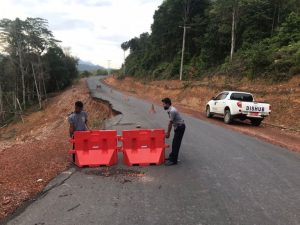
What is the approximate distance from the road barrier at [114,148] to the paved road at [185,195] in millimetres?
480

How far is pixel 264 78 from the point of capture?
102 feet

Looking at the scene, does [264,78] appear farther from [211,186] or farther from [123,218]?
[123,218]

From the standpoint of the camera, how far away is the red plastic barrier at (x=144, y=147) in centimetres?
1034

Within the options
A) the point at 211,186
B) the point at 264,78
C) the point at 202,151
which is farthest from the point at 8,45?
the point at 211,186

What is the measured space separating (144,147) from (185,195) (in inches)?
129

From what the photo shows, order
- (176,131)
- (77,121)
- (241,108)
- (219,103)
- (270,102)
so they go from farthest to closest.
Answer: (270,102)
(219,103)
(241,108)
(77,121)
(176,131)

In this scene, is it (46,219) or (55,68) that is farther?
(55,68)

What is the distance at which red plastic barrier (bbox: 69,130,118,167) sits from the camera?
33.6 feet

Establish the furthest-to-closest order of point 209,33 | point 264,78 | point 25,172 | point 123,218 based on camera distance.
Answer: point 209,33 → point 264,78 → point 25,172 → point 123,218

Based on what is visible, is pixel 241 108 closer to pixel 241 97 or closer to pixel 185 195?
pixel 241 97

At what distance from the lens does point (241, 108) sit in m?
20.5

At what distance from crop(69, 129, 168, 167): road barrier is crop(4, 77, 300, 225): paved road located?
48cm

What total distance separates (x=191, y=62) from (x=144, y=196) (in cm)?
4942

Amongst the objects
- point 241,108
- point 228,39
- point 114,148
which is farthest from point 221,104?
point 228,39
